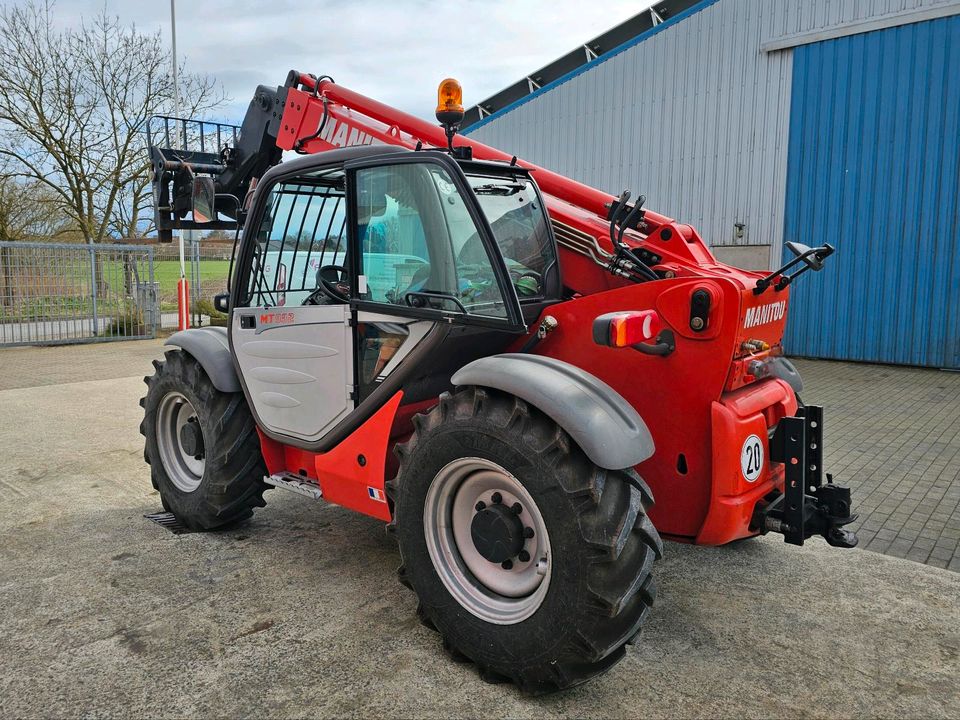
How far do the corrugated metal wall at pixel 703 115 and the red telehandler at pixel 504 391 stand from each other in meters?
9.57

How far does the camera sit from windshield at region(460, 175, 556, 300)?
11.5ft

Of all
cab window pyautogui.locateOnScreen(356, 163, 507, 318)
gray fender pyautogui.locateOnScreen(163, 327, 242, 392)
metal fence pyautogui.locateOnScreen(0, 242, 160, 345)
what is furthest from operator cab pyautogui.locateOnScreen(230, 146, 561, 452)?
metal fence pyautogui.locateOnScreen(0, 242, 160, 345)

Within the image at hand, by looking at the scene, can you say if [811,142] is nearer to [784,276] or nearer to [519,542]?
[784,276]

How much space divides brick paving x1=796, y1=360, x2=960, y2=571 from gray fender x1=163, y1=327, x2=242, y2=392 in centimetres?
396

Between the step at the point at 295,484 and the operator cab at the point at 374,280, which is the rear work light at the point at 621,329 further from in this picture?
the step at the point at 295,484

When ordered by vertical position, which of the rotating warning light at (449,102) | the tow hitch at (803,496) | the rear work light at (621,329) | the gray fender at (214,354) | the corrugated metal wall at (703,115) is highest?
the corrugated metal wall at (703,115)

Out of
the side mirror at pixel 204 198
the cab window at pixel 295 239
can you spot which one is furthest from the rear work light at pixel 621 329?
the side mirror at pixel 204 198

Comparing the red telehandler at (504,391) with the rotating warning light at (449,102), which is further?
the rotating warning light at (449,102)

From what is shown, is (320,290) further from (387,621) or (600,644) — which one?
(600,644)

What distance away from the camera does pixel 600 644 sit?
273 cm

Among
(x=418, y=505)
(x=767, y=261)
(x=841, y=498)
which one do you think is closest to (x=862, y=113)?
(x=767, y=261)

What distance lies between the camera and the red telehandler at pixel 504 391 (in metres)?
2.83

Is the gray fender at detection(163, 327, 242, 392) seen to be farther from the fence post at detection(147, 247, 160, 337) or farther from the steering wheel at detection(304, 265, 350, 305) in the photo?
the fence post at detection(147, 247, 160, 337)

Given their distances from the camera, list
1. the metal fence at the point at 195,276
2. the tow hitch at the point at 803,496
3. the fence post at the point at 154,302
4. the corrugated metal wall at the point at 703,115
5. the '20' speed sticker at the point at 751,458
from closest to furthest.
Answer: the '20' speed sticker at the point at 751,458, the tow hitch at the point at 803,496, the corrugated metal wall at the point at 703,115, the fence post at the point at 154,302, the metal fence at the point at 195,276
